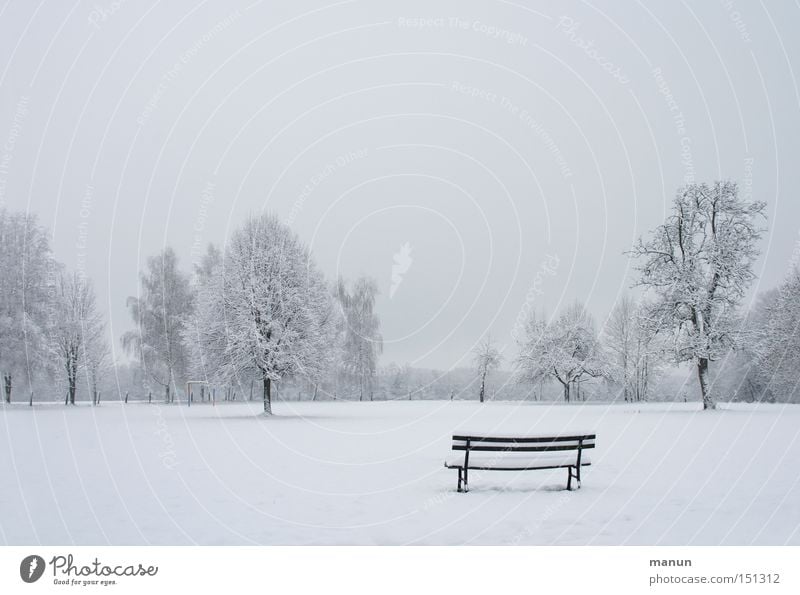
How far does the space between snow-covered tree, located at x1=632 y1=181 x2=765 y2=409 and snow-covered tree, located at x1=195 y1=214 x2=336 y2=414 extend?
60.5 feet

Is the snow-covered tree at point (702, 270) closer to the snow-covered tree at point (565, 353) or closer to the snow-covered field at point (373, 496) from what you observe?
the snow-covered field at point (373, 496)

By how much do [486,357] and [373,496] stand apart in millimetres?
59258

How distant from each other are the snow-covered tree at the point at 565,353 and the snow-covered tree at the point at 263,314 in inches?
1252

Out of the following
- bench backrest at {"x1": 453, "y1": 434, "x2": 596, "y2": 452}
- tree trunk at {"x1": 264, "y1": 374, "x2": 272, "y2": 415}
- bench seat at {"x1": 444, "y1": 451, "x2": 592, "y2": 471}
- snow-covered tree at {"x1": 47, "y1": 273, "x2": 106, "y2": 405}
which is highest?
snow-covered tree at {"x1": 47, "y1": 273, "x2": 106, "y2": 405}

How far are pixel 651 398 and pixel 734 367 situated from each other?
10.1 meters

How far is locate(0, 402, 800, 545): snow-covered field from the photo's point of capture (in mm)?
6840

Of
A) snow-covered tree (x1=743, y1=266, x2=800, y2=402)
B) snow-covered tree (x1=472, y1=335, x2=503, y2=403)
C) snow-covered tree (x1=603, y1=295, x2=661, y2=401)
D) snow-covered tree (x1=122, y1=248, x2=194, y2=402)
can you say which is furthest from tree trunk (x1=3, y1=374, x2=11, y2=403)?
snow-covered tree (x1=603, y1=295, x2=661, y2=401)

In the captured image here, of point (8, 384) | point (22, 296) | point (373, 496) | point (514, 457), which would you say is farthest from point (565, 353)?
point (373, 496)

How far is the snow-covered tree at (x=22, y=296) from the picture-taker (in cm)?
3216

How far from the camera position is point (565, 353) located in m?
55.8

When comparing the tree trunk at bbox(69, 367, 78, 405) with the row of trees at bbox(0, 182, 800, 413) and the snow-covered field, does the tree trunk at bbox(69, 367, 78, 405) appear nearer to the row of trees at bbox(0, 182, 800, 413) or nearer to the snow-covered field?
the row of trees at bbox(0, 182, 800, 413)

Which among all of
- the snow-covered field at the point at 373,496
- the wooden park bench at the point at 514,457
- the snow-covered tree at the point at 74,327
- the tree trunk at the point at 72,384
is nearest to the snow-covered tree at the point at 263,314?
the snow-covered field at the point at 373,496

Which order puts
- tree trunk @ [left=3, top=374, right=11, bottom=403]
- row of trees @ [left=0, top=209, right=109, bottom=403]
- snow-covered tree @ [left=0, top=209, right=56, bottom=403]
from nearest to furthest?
snow-covered tree @ [left=0, top=209, right=56, bottom=403] → row of trees @ [left=0, top=209, right=109, bottom=403] → tree trunk @ [left=3, top=374, right=11, bottom=403]

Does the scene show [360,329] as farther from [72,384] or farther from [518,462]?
[518,462]
